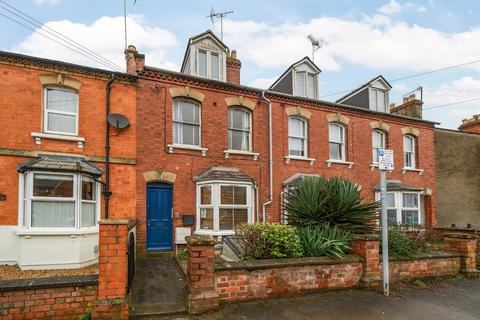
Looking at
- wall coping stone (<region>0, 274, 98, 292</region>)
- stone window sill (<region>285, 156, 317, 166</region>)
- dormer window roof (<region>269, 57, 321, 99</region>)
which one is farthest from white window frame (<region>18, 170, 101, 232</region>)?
dormer window roof (<region>269, 57, 321, 99</region>)

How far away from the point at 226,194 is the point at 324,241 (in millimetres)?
4489

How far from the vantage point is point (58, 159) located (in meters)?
8.74

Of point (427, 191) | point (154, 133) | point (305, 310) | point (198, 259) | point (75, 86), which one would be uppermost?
point (75, 86)

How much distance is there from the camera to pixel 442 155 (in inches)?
661

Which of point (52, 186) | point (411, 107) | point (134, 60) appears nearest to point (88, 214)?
point (52, 186)

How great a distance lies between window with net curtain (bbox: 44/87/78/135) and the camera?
9.20 metres

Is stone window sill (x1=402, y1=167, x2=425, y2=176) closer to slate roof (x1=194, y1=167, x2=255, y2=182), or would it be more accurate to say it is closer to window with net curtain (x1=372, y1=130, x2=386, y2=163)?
window with net curtain (x1=372, y1=130, x2=386, y2=163)

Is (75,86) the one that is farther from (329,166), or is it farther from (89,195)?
(329,166)

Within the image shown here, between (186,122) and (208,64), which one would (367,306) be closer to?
(186,122)

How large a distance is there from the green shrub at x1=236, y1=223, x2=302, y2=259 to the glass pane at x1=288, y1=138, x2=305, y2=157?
21.2 feet

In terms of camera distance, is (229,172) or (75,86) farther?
(229,172)

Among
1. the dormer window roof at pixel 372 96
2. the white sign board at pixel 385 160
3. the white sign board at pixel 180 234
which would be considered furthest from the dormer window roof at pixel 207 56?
the white sign board at pixel 385 160

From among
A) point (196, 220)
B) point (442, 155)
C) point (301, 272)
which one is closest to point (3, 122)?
point (196, 220)

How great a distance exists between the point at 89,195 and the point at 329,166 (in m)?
9.32
